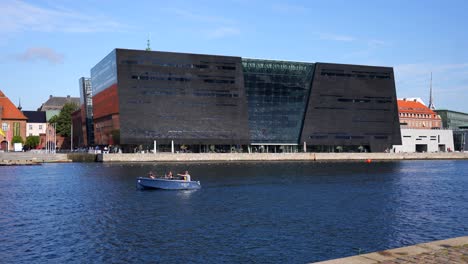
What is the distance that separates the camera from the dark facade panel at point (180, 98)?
14050cm

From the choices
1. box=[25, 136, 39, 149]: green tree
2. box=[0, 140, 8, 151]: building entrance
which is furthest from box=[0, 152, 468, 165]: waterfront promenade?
box=[25, 136, 39, 149]: green tree

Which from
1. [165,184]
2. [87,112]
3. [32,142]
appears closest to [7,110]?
[32,142]

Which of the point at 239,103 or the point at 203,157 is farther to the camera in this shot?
the point at 239,103

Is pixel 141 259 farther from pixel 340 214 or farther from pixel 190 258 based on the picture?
pixel 340 214

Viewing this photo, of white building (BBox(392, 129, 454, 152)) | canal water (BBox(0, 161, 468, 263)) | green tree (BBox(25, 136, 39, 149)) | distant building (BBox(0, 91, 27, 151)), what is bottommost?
canal water (BBox(0, 161, 468, 263))

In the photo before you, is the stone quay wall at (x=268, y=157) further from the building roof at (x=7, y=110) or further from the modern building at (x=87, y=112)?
the modern building at (x=87, y=112)

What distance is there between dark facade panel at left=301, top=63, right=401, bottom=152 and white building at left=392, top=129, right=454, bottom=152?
1190 cm

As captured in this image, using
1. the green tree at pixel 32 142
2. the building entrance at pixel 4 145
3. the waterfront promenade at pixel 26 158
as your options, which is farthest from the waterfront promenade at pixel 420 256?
the green tree at pixel 32 142

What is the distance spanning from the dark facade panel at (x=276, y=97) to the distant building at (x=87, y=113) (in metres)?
64.8

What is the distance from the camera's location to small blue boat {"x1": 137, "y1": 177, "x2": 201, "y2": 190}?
206 feet

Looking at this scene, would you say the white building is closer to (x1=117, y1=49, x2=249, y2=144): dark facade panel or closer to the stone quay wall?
the stone quay wall

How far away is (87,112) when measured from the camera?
190250mm

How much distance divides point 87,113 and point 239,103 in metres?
67.8

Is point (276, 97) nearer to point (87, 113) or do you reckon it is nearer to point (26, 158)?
point (87, 113)
